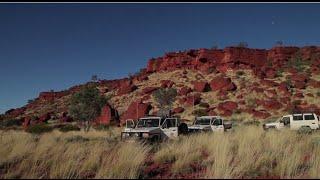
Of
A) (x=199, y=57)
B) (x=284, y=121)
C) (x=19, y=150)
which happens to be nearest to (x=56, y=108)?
(x=199, y=57)

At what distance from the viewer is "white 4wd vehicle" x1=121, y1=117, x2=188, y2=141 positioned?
62.1 ft

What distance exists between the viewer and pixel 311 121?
3100 cm

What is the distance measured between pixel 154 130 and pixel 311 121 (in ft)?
51.9

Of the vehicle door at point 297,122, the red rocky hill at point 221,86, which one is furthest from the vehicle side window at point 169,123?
the red rocky hill at point 221,86

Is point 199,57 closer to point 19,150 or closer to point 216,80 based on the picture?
point 216,80

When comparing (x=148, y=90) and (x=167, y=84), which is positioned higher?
(x=167, y=84)

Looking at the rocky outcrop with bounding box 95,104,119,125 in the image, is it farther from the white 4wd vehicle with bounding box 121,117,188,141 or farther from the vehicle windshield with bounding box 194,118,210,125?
the white 4wd vehicle with bounding box 121,117,188,141

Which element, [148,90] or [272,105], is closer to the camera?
[272,105]

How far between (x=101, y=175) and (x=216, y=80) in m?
65.9

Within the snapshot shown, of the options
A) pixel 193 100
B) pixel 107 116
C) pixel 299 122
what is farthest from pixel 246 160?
pixel 193 100

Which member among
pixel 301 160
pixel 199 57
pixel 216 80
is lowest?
pixel 301 160

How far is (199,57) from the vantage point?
87.8 metres

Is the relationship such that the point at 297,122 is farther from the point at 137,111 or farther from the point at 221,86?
the point at 221,86

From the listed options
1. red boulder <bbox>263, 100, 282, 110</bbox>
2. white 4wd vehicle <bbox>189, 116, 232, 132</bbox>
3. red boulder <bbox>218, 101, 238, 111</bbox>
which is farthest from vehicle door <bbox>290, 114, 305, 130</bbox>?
red boulder <bbox>218, 101, 238, 111</bbox>
